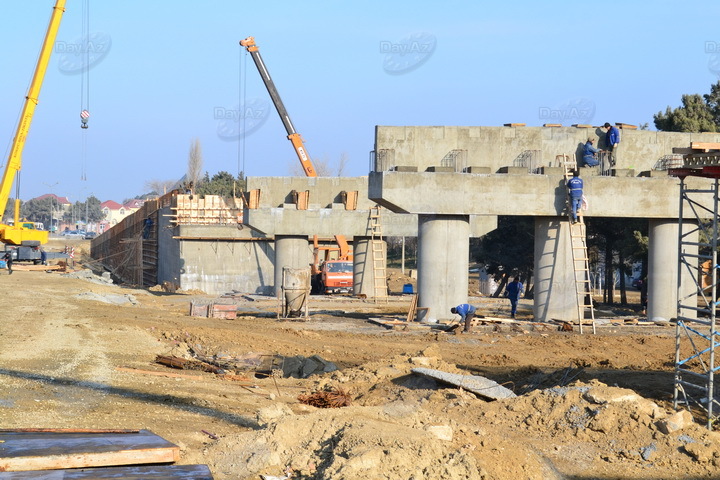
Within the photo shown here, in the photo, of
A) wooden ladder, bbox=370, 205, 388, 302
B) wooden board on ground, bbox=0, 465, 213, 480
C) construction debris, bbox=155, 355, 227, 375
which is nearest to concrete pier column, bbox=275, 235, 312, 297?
wooden ladder, bbox=370, 205, 388, 302

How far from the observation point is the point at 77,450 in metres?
9.44

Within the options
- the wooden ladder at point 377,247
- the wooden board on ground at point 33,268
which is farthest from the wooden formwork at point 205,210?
the wooden ladder at point 377,247

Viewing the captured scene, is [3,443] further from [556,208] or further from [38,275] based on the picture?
[38,275]

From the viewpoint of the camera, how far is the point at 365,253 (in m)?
40.2

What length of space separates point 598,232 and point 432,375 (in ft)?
88.5

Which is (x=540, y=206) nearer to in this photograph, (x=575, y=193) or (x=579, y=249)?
(x=575, y=193)

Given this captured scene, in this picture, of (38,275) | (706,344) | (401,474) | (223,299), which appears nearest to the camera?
(401,474)

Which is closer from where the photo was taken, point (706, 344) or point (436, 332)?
point (706, 344)

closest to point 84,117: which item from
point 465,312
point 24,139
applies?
point 24,139

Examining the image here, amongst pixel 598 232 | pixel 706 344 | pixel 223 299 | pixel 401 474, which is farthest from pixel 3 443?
pixel 598 232

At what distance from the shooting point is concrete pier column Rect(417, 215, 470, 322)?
26.1 m

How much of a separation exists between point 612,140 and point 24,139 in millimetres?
26477

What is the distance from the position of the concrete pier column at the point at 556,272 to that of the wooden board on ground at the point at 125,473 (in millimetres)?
18915

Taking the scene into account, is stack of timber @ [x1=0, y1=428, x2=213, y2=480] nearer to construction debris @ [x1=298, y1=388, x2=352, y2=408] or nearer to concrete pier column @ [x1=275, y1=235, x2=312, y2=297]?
construction debris @ [x1=298, y1=388, x2=352, y2=408]
